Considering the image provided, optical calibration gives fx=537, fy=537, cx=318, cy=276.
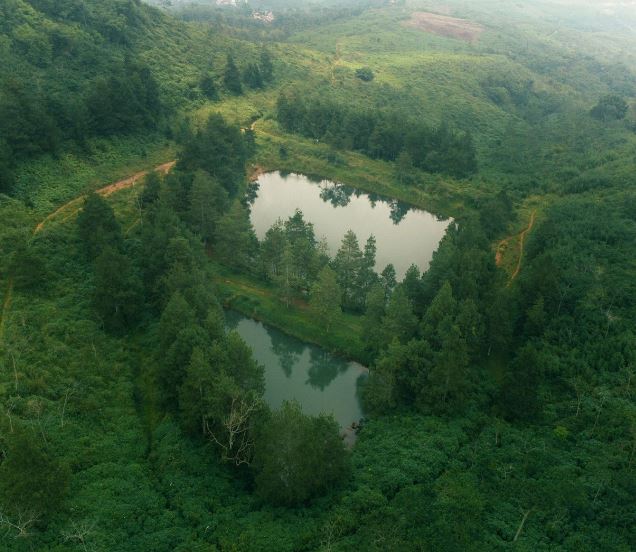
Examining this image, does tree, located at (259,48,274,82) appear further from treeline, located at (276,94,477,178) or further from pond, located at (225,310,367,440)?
pond, located at (225,310,367,440)

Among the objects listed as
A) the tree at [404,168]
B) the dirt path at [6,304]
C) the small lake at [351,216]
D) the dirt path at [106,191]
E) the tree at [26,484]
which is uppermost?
the tree at [26,484]

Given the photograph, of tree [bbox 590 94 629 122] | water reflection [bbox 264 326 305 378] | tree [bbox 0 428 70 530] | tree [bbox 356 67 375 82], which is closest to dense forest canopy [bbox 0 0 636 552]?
tree [bbox 0 428 70 530]

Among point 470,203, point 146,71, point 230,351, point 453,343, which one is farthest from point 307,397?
point 146,71

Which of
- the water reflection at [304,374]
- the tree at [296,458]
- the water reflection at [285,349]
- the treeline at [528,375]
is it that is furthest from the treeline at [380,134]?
the tree at [296,458]

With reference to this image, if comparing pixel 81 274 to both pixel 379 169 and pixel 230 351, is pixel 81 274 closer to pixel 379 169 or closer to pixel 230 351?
pixel 230 351

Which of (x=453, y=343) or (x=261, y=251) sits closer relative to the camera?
(x=453, y=343)

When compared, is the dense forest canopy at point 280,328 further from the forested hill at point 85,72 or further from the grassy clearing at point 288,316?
the forested hill at point 85,72
